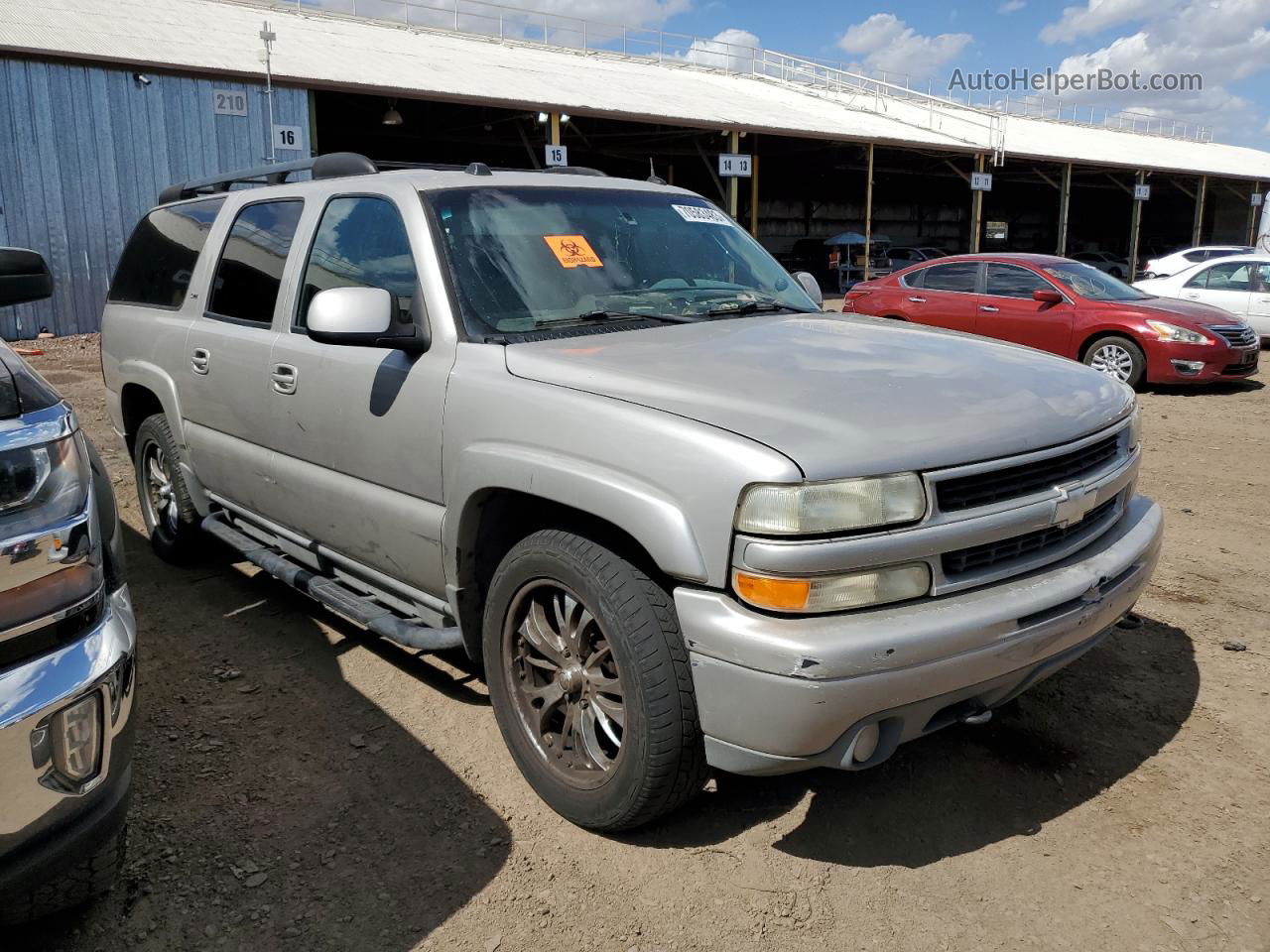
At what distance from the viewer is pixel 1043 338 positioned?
36.9ft

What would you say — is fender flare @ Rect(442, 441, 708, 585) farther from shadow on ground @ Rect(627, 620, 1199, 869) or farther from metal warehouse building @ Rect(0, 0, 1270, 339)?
metal warehouse building @ Rect(0, 0, 1270, 339)

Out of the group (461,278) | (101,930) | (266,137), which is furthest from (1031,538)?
(266,137)

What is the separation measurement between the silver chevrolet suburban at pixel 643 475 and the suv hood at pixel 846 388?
0.04 ft

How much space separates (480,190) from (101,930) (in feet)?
8.35

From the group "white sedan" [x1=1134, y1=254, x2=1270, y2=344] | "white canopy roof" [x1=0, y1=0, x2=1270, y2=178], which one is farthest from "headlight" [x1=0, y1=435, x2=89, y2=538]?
"white canopy roof" [x1=0, y1=0, x2=1270, y2=178]

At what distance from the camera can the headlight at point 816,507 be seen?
7.35ft

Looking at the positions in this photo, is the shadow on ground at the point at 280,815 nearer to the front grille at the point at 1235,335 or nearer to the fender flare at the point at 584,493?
the fender flare at the point at 584,493

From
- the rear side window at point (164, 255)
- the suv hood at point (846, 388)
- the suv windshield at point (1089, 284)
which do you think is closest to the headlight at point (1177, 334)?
the suv windshield at point (1089, 284)

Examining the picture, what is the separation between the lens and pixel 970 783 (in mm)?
3078

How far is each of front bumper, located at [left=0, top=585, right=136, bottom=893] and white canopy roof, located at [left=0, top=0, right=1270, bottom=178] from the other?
16058 millimetres

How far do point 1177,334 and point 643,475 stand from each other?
10.1 meters

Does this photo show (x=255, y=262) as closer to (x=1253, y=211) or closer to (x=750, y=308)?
(x=750, y=308)

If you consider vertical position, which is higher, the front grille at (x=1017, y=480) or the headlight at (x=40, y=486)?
the headlight at (x=40, y=486)

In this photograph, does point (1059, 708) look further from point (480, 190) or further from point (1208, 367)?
point (1208, 367)
